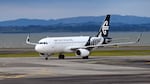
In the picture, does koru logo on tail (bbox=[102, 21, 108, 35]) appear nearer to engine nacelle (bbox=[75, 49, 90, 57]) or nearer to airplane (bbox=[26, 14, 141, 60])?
airplane (bbox=[26, 14, 141, 60])

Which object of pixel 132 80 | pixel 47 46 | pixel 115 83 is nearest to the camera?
pixel 115 83

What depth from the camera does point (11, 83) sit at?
35.4 meters

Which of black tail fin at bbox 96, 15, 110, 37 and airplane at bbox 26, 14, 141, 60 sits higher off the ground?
black tail fin at bbox 96, 15, 110, 37

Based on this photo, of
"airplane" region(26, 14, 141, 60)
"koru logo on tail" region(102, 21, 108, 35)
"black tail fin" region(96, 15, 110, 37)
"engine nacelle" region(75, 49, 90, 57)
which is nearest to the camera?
"engine nacelle" region(75, 49, 90, 57)

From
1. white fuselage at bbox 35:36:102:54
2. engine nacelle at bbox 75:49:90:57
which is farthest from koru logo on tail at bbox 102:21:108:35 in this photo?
engine nacelle at bbox 75:49:90:57

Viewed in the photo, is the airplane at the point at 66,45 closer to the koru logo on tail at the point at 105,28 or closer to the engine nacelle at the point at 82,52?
the engine nacelle at the point at 82,52

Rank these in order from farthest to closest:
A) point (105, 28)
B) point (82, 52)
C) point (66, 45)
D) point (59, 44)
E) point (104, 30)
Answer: point (105, 28)
point (104, 30)
point (66, 45)
point (59, 44)
point (82, 52)

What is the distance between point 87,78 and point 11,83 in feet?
19.2

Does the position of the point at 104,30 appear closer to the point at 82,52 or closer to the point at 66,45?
the point at 66,45

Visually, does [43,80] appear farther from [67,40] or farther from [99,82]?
[67,40]

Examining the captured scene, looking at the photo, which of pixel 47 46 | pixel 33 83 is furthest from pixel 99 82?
pixel 47 46

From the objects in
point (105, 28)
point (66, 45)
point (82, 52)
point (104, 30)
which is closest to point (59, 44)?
point (66, 45)

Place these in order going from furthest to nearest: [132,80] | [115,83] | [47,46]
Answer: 1. [47,46]
2. [132,80]
3. [115,83]

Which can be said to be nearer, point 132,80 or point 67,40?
point 132,80
